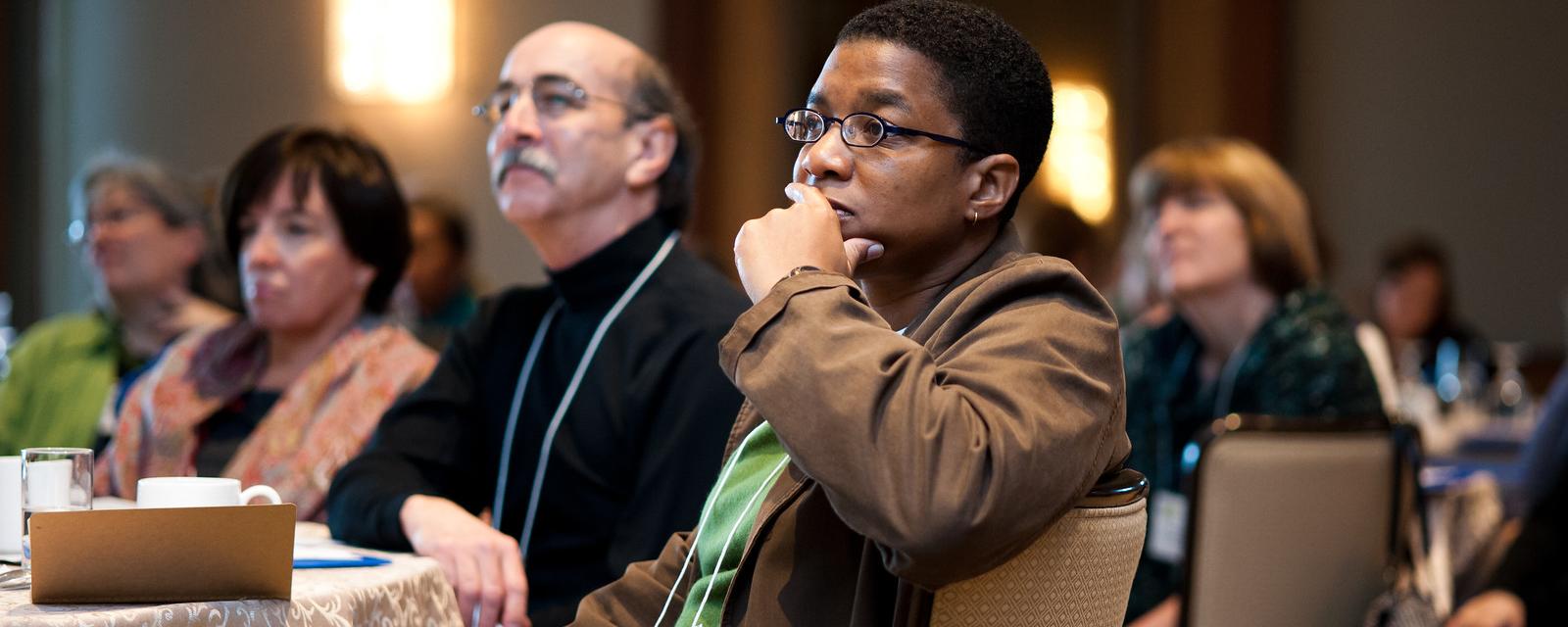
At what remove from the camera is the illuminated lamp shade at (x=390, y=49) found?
642 cm

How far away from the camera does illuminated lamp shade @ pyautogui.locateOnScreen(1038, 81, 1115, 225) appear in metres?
7.21

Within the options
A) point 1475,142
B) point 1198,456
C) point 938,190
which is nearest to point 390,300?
point 1198,456

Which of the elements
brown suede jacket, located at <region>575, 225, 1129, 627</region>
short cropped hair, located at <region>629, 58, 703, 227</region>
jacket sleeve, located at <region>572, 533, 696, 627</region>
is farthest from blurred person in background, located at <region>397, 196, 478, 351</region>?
brown suede jacket, located at <region>575, 225, 1129, 627</region>

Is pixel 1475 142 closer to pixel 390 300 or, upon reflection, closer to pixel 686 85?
pixel 686 85

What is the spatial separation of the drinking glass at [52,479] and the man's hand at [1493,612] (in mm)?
2191

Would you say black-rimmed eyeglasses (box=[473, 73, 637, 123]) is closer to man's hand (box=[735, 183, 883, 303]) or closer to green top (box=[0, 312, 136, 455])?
man's hand (box=[735, 183, 883, 303])

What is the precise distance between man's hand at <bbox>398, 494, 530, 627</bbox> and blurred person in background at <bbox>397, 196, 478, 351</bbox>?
318 centimetres

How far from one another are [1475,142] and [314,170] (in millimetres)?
5743

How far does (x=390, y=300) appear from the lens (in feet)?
9.42

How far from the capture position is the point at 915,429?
109cm

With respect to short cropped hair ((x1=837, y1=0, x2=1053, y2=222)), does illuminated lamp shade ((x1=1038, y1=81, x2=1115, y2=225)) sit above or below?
below

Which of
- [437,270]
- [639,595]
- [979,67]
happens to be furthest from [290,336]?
[437,270]

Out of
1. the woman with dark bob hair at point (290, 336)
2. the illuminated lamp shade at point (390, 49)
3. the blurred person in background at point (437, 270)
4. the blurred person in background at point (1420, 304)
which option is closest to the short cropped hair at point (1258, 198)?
the woman with dark bob hair at point (290, 336)

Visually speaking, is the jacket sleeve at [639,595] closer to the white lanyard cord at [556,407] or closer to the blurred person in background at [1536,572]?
the white lanyard cord at [556,407]
